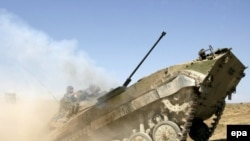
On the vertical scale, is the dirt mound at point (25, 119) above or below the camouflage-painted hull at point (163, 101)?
above

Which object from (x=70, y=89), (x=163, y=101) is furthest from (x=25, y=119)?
(x=163, y=101)

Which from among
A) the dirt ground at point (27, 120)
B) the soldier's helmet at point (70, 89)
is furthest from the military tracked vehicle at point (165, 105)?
the dirt ground at point (27, 120)

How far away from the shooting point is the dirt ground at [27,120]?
851 inches

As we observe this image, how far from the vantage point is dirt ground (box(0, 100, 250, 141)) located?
851 inches

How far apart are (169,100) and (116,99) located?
7.10ft

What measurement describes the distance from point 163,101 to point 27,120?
11459mm

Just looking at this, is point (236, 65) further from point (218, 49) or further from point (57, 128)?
point (57, 128)

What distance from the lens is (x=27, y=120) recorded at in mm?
24500

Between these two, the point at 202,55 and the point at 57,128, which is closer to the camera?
the point at 202,55

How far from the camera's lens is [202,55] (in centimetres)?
1569

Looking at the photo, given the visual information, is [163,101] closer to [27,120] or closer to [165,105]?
[165,105]

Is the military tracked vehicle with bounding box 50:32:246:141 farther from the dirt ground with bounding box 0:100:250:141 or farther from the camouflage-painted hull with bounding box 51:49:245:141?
the dirt ground with bounding box 0:100:250:141

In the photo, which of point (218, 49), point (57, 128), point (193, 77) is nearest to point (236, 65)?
point (218, 49)

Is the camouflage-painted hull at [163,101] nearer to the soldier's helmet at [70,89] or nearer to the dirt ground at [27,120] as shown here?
the soldier's helmet at [70,89]
